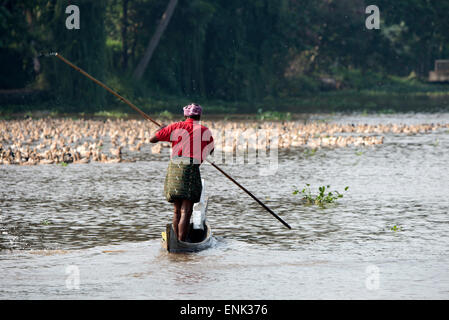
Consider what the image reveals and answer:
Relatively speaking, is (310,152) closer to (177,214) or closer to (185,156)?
(177,214)

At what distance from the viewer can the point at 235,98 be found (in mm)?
50250

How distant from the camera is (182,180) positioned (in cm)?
1058

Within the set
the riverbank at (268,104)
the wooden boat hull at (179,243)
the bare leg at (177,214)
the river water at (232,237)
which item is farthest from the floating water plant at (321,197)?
the riverbank at (268,104)

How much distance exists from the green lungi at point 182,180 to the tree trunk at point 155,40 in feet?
114

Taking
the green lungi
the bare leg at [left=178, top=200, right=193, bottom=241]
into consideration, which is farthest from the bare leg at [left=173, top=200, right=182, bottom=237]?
the green lungi

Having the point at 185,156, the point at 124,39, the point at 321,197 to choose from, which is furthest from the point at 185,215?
the point at 124,39

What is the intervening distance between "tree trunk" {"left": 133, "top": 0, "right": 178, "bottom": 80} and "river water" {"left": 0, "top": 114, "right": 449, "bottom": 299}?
84.5 feet

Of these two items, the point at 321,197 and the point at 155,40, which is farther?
the point at 155,40

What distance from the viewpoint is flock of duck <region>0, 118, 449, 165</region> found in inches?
830

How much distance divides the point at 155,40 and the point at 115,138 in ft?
67.8

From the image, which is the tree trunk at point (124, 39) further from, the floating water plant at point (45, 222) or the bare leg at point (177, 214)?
the bare leg at point (177, 214)

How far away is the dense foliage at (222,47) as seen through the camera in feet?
123

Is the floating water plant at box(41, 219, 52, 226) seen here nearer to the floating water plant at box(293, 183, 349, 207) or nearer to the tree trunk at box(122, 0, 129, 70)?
the floating water plant at box(293, 183, 349, 207)

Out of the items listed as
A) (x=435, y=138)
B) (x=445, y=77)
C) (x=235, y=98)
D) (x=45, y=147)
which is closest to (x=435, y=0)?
(x=445, y=77)
